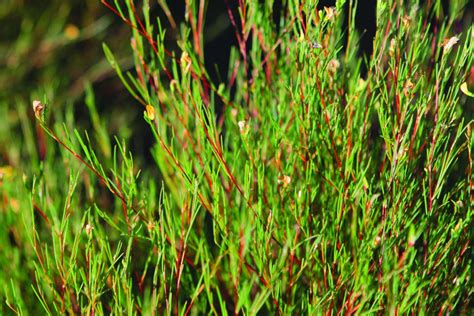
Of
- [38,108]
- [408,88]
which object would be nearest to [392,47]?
[408,88]

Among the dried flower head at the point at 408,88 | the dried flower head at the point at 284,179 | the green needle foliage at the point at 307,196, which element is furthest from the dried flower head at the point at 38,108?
the dried flower head at the point at 408,88

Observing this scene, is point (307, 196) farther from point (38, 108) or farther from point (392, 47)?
point (38, 108)

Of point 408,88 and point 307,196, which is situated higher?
point 408,88

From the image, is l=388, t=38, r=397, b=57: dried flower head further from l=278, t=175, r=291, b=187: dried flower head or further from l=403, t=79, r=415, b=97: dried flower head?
l=278, t=175, r=291, b=187: dried flower head

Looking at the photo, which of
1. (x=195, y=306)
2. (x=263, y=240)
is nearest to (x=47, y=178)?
(x=195, y=306)

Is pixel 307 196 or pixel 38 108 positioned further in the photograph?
pixel 307 196

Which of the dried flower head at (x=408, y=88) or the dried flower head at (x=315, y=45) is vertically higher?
the dried flower head at (x=315, y=45)

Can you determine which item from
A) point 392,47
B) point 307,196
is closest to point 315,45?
point 392,47

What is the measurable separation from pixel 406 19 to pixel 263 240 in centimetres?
38

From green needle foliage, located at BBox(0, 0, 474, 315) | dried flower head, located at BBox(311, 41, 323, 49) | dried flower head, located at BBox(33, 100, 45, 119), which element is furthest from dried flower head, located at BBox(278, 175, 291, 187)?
dried flower head, located at BBox(33, 100, 45, 119)

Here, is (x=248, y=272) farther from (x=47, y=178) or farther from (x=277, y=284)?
(x=47, y=178)

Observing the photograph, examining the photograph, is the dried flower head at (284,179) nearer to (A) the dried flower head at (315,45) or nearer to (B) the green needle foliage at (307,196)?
(B) the green needle foliage at (307,196)

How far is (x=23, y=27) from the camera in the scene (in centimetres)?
228

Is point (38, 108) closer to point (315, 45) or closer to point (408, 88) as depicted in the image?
point (315, 45)
